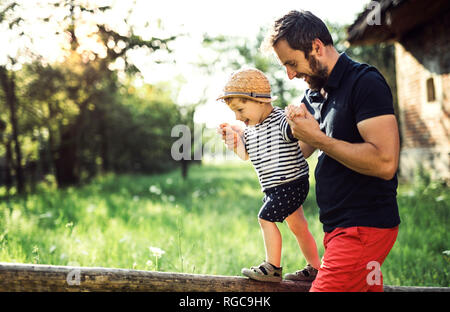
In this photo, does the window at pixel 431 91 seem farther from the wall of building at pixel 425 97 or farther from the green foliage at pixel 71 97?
the green foliage at pixel 71 97

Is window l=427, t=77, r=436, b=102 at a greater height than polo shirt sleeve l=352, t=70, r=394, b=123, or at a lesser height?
greater

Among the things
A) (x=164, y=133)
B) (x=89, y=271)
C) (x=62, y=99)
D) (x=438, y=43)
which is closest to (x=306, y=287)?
(x=89, y=271)

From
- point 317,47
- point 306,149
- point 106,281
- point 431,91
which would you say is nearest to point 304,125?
point 317,47

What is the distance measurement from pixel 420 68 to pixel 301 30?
360 inches

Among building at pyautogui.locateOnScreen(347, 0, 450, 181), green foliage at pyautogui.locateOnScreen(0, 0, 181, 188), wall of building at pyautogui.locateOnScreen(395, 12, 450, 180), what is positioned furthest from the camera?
green foliage at pyautogui.locateOnScreen(0, 0, 181, 188)

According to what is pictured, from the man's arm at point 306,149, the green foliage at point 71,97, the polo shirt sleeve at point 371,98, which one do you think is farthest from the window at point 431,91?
the polo shirt sleeve at point 371,98

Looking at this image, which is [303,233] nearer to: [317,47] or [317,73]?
[317,73]

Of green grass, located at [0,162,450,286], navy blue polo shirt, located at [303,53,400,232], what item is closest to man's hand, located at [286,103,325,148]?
navy blue polo shirt, located at [303,53,400,232]

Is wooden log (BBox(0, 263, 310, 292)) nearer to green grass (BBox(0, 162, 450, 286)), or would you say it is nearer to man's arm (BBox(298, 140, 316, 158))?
green grass (BBox(0, 162, 450, 286))

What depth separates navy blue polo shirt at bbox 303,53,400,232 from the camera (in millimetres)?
1854

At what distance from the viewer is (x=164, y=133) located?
22.8 metres

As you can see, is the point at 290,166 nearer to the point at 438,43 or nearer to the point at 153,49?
the point at 438,43

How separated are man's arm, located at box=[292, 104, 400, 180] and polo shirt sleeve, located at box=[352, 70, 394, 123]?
0.03 meters

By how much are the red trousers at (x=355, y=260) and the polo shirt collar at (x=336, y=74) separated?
2.46 feet
